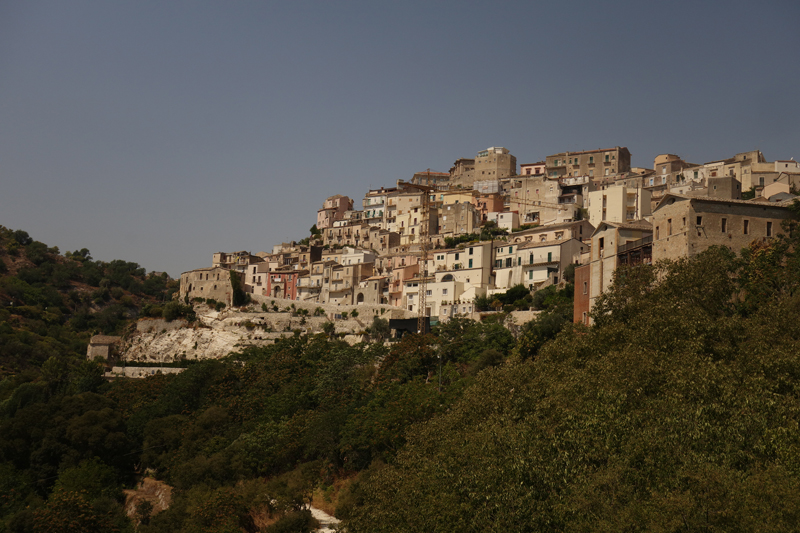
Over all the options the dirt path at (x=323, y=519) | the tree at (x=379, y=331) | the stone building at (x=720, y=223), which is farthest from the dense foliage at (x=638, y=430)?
the tree at (x=379, y=331)

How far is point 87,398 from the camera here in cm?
4938

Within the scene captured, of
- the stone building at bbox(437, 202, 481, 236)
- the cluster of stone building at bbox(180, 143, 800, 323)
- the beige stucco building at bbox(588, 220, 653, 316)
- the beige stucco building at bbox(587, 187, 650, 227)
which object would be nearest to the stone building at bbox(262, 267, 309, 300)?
the cluster of stone building at bbox(180, 143, 800, 323)

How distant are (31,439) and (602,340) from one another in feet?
111

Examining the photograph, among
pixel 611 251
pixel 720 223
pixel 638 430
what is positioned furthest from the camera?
pixel 611 251

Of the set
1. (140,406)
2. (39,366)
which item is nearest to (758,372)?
(140,406)

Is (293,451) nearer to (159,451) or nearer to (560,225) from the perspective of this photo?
(159,451)

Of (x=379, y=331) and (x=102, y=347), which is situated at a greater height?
(x=379, y=331)

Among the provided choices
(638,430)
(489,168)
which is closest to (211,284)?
(489,168)

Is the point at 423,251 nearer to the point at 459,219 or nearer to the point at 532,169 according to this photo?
the point at 459,219

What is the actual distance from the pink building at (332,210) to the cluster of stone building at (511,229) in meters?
0.20

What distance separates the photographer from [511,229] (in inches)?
3255

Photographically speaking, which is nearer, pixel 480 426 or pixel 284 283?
pixel 480 426

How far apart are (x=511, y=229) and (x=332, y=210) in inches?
1236

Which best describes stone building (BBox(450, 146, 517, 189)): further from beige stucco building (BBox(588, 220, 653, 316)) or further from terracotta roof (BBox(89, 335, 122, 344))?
beige stucco building (BBox(588, 220, 653, 316))
